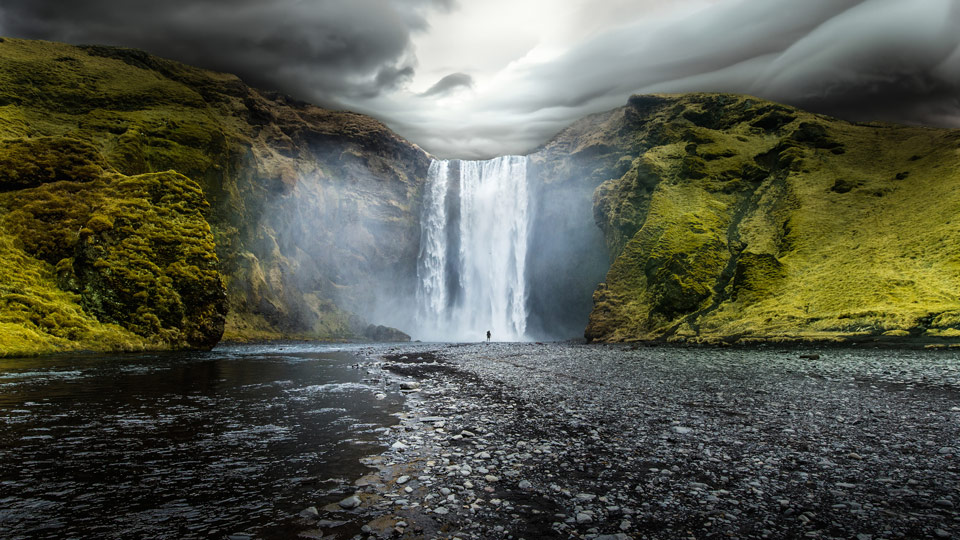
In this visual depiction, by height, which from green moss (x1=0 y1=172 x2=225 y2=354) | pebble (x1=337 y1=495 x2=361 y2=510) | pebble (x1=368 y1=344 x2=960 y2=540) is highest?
green moss (x1=0 y1=172 x2=225 y2=354)

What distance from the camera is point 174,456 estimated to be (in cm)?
820

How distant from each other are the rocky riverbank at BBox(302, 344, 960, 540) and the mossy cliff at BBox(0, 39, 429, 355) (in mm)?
35326

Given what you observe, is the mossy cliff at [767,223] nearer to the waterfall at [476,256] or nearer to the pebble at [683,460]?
the waterfall at [476,256]

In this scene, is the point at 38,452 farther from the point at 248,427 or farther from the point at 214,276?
the point at 214,276

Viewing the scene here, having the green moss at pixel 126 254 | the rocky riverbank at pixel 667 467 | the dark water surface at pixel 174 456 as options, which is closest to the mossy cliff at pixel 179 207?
the green moss at pixel 126 254

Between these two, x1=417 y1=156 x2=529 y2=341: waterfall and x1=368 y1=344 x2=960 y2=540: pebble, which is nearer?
x1=368 y1=344 x2=960 y2=540: pebble

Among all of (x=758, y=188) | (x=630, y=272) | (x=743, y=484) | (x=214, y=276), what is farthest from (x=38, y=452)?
(x=758, y=188)

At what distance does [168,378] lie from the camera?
20.4m

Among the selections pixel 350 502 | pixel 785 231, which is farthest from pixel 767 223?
pixel 350 502

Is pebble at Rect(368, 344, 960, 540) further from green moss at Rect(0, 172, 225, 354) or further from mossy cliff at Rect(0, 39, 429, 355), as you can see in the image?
green moss at Rect(0, 172, 225, 354)

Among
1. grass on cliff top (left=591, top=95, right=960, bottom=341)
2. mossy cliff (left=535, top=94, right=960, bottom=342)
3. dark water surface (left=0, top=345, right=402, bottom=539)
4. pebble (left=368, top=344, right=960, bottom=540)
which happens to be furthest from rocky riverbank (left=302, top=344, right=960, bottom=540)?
grass on cliff top (left=591, top=95, right=960, bottom=341)

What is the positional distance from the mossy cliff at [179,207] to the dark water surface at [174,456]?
24378mm

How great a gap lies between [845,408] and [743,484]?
8.92m

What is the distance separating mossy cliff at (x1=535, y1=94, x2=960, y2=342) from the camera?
4750 cm
